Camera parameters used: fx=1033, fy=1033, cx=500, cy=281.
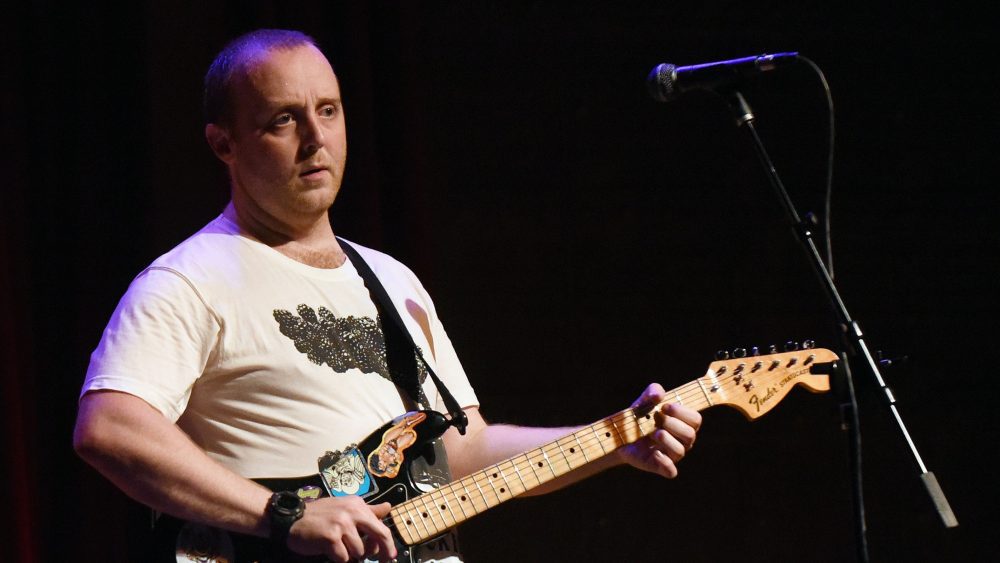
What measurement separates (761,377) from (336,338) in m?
1.01

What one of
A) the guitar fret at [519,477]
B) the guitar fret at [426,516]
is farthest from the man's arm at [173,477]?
the guitar fret at [519,477]

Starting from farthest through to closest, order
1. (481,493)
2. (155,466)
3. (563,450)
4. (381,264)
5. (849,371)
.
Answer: (381,264) → (563,450) → (481,493) → (155,466) → (849,371)

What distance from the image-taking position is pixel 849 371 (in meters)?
1.88

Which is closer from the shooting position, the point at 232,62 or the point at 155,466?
the point at 155,466

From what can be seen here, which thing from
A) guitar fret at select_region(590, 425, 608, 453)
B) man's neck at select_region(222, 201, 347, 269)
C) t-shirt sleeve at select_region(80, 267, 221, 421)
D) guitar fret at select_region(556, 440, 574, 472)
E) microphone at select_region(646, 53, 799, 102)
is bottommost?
guitar fret at select_region(556, 440, 574, 472)

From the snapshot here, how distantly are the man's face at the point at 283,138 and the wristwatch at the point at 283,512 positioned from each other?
70cm

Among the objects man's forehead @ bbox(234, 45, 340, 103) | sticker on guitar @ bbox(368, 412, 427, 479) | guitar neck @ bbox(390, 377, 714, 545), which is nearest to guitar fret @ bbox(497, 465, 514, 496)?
guitar neck @ bbox(390, 377, 714, 545)

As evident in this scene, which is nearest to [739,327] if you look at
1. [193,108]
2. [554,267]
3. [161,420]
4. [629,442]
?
[554,267]

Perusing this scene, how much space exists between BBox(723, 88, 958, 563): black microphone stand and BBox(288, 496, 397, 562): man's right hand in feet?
2.95

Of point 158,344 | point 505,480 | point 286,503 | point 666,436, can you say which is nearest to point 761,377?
point 666,436

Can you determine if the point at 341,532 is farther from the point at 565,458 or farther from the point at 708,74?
the point at 708,74

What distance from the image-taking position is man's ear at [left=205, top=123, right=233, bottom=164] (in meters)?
2.45

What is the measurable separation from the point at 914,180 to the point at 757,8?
3.07 ft

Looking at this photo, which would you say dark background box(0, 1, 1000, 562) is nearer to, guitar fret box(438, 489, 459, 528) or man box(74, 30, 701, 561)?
man box(74, 30, 701, 561)
